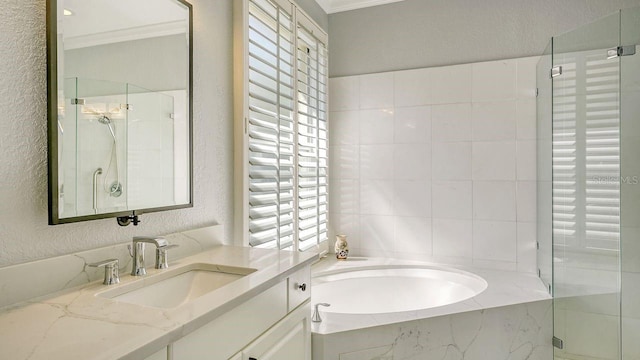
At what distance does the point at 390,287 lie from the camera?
2.76 m

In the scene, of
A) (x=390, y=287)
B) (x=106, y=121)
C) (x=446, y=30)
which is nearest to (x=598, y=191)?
(x=390, y=287)

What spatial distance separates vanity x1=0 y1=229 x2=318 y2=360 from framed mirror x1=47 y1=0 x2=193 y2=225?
0.22 m

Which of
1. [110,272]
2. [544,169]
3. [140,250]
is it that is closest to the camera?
[110,272]

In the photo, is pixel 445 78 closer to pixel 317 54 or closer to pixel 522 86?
pixel 522 86

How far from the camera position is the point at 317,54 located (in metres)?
2.87

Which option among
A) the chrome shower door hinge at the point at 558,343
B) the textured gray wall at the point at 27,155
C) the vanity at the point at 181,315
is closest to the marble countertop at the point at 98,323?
A: the vanity at the point at 181,315

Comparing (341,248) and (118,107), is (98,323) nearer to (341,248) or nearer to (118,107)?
(118,107)

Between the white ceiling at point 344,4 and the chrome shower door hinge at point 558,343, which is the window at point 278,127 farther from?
the chrome shower door hinge at point 558,343

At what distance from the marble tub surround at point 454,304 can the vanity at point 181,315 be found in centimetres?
28

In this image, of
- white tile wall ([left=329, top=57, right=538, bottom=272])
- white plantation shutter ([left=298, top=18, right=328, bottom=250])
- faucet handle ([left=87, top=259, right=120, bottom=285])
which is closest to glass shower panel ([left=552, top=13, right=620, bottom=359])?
white tile wall ([left=329, top=57, right=538, bottom=272])

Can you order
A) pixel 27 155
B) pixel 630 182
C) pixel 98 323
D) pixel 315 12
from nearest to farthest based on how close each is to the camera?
1. pixel 98 323
2. pixel 27 155
3. pixel 630 182
4. pixel 315 12

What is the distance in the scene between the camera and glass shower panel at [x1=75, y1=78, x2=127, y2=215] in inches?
45.6

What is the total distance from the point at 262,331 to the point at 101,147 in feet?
2.58

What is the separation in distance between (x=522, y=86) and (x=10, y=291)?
115 inches
